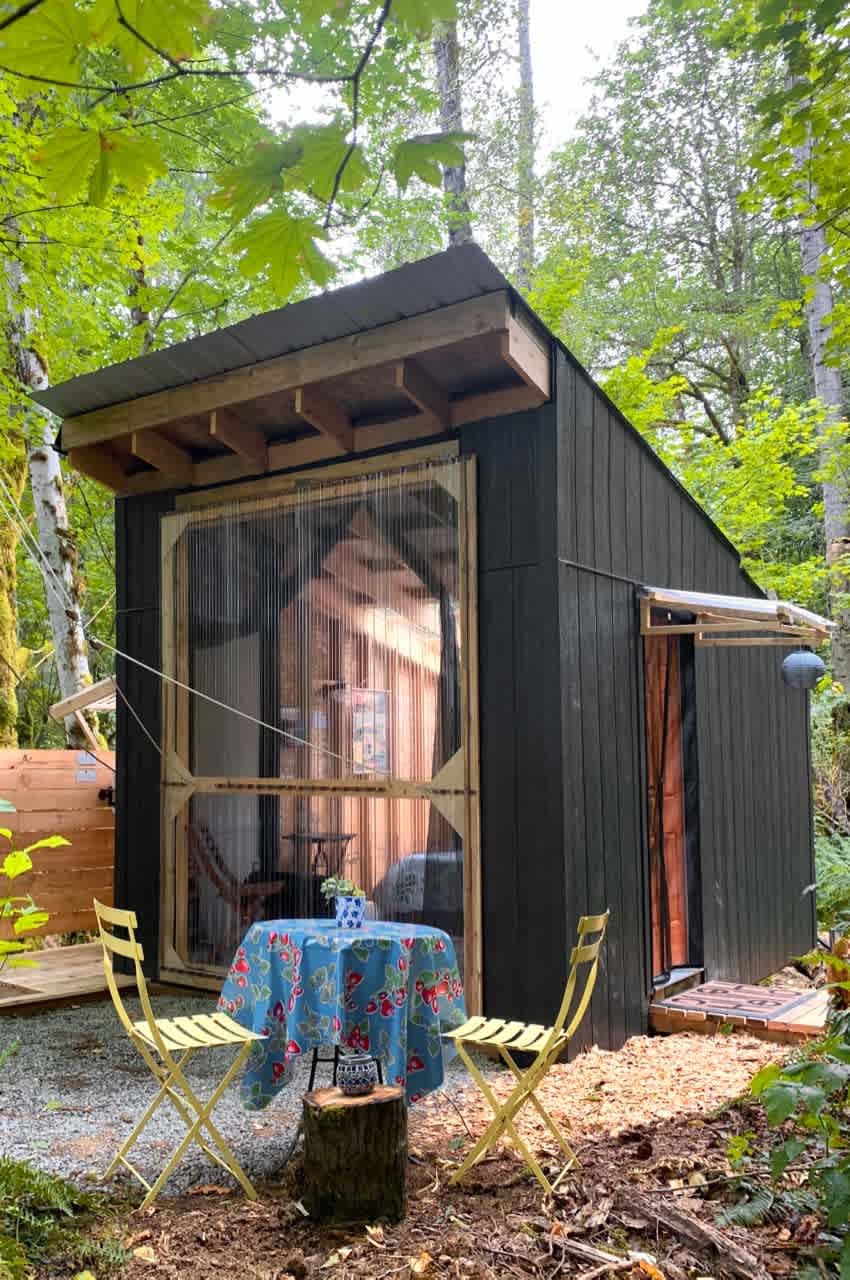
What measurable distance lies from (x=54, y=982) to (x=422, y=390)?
4.19m

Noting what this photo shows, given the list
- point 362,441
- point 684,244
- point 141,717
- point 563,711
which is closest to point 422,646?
point 563,711

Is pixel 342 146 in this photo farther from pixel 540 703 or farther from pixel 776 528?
pixel 776 528

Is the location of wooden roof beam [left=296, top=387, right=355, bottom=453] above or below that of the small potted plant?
above

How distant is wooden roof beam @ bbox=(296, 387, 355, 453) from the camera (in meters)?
5.46

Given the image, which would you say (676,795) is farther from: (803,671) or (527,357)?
(527,357)

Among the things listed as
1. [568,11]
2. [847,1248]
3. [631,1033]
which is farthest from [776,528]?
[847,1248]

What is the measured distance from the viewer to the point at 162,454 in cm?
641

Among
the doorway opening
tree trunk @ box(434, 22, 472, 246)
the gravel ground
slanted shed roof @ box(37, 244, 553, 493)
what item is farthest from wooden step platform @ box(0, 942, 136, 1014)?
tree trunk @ box(434, 22, 472, 246)

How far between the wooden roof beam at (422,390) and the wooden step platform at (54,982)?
11.9 feet

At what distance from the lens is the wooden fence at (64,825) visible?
298 inches

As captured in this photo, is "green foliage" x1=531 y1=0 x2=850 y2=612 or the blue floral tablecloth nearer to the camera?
the blue floral tablecloth

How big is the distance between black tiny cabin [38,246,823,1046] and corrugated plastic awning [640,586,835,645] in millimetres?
27

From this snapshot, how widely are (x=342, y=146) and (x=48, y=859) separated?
676 cm

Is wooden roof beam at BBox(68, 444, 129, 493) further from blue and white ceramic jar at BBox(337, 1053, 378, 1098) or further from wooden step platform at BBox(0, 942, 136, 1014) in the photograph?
blue and white ceramic jar at BBox(337, 1053, 378, 1098)
